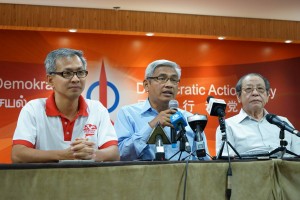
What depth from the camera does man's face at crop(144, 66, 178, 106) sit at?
276 centimetres

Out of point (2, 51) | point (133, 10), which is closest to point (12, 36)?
point (2, 51)

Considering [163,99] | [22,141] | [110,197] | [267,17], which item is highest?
[267,17]

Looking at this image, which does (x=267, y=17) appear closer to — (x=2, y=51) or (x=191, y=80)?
(x=191, y=80)

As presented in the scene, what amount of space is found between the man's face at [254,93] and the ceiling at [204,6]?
2.19 m

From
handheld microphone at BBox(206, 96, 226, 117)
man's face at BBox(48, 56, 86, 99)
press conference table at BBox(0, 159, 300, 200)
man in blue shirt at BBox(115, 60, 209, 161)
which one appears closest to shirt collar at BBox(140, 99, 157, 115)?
man in blue shirt at BBox(115, 60, 209, 161)

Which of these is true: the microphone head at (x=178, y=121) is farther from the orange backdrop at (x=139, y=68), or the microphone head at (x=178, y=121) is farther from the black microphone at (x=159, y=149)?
the orange backdrop at (x=139, y=68)

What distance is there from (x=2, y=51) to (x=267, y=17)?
11.6 feet

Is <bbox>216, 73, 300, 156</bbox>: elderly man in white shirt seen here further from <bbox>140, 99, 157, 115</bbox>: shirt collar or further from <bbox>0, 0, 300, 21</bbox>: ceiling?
<bbox>0, 0, 300, 21</bbox>: ceiling

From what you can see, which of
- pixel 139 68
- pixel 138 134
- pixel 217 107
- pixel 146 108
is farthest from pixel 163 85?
pixel 139 68

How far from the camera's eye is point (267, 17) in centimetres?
589

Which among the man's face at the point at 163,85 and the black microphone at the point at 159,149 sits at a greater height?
the man's face at the point at 163,85

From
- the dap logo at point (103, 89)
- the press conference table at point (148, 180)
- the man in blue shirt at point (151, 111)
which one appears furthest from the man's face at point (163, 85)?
the dap logo at point (103, 89)

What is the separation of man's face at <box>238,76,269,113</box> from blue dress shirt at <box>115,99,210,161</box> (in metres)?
0.74

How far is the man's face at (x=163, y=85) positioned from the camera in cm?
276
